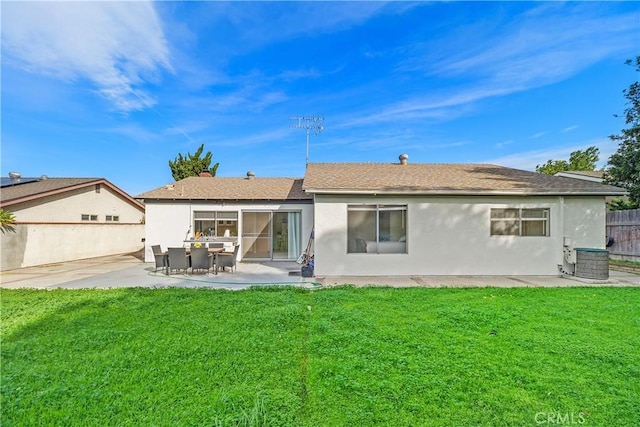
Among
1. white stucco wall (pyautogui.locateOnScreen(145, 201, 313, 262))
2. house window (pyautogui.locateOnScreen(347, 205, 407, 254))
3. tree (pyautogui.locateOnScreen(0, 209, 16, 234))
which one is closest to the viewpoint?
house window (pyautogui.locateOnScreen(347, 205, 407, 254))

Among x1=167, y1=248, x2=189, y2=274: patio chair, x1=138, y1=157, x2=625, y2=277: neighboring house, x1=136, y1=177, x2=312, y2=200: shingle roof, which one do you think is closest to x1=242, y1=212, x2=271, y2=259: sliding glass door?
x1=136, y1=177, x2=312, y2=200: shingle roof

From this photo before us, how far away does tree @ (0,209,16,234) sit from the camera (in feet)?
36.2

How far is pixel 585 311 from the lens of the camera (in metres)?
5.97

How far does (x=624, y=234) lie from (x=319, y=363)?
714 inches

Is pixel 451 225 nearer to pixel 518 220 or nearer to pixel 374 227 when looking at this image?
pixel 518 220

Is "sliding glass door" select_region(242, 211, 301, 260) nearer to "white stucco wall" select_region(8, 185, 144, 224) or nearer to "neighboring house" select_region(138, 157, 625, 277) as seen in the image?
"neighboring house" select_region(138, 157, 625, 277)

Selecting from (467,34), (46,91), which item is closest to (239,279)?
(46,91)

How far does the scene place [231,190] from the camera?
14648 mm

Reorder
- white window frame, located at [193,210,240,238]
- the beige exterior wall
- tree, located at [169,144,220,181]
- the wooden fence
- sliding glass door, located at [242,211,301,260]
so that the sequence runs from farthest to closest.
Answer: tree, located at [169,144,220,181], sliding glass door, located at [242,211,301,260], white window frame, located at [193,210,240,238], the wooden fence, the beige exterior wall

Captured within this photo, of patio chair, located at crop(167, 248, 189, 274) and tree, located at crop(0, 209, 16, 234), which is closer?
patio chair, located at crop(167, 248, 189, 274)

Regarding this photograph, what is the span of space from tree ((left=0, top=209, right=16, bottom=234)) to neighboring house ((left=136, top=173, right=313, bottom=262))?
444 centimetres

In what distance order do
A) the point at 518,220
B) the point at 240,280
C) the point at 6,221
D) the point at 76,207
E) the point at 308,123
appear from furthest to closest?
the point at 308,123, the point at 76,207, the point at 6,221, the point at 518,220, the point at 240,280

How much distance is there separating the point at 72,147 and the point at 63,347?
2091cm

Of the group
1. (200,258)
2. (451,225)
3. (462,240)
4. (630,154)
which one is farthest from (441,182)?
(630,154)
